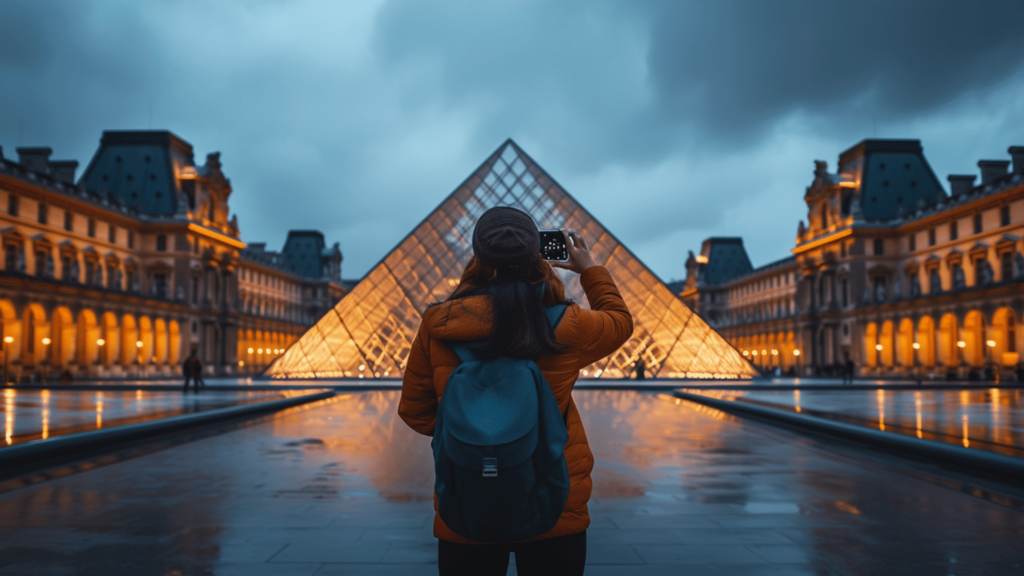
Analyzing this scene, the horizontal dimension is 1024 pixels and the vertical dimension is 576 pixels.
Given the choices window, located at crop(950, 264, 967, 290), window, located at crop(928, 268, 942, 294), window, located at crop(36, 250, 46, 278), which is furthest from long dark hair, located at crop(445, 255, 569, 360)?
window, located at crop(928, 268, 942, 294)

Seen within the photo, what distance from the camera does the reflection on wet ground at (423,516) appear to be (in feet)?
14.4

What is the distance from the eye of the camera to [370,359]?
29.3m

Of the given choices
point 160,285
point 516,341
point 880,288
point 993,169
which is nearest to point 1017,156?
point 993,169

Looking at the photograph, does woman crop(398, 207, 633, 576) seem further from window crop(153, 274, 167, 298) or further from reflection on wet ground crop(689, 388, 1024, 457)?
window crop(153, 274, 167, 298)

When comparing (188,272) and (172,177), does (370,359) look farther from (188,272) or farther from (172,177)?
(172,177)

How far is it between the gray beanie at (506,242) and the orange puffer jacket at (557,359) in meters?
0.12

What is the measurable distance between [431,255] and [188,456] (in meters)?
20.2

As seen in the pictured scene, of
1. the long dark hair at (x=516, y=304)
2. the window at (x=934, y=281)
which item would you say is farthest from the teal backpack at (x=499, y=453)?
the window at (x=934, y=281)

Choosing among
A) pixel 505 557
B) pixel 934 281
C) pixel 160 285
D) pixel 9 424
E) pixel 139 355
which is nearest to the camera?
pixel 505 557

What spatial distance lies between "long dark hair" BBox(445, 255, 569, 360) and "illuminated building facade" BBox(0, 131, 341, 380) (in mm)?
40351

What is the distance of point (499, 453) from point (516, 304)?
398mm

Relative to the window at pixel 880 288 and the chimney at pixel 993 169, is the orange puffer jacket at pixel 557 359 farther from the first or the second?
the window at pixel 880 288

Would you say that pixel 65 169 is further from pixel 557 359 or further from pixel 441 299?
pixel 557 359

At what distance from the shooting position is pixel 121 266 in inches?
2098
